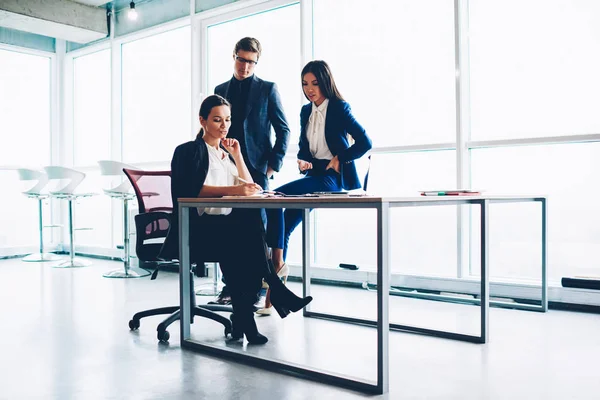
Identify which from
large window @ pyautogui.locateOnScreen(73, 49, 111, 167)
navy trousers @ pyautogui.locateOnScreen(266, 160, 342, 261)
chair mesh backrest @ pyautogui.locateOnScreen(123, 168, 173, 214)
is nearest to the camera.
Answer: navy trousers @ pyautogui.locateOnScreen(266, 160, 342, 261)

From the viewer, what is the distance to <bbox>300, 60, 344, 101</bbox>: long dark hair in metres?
2.87

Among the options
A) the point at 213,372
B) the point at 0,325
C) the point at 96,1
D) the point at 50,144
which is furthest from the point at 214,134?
the point at 50,144

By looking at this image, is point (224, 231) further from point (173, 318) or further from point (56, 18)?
point (56, 18)

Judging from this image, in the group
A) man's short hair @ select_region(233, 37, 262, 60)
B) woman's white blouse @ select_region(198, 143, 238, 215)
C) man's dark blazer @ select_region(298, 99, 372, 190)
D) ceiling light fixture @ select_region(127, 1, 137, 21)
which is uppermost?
ceiling light fixture @ select_region(127, 1, 137, 21)

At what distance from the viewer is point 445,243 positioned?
12.8 feet

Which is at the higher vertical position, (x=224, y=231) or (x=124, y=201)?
(x=124, y=201)

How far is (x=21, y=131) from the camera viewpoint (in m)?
6.61

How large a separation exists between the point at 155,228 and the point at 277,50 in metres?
2.33

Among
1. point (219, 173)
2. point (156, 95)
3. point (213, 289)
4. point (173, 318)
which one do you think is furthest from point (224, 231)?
point (156, 95)

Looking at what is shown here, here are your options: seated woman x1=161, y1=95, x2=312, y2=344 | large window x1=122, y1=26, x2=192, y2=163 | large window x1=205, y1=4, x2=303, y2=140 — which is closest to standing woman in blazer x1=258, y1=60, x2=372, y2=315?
seated woman x1=161, y1=95, x2=312, y2=344

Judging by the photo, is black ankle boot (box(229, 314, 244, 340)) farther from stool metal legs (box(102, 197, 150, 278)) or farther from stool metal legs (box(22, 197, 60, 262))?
stool metal legs (box(22, 197, 60, 262))

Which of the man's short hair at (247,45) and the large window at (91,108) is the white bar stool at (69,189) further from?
the man's short hair at (247,45)

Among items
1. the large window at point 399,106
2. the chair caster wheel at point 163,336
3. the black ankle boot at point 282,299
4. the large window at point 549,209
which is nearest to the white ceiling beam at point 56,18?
the large window at point 399,106

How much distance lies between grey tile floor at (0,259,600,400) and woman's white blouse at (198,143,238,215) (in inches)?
24.1
